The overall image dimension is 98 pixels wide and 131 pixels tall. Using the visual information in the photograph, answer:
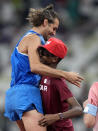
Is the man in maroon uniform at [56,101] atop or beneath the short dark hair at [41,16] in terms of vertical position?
beneath

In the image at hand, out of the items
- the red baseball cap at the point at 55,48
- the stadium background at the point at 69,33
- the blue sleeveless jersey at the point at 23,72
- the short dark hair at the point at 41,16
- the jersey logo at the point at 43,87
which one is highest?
the short dark hair at the point at 41,16

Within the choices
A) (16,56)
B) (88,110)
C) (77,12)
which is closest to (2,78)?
(77,12)

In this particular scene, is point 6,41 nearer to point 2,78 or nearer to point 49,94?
point 2,78

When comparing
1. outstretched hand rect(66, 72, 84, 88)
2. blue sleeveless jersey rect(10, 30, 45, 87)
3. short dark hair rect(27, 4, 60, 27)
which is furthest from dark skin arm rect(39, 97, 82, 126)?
short dark hair rect(27, 4, 60, 27)

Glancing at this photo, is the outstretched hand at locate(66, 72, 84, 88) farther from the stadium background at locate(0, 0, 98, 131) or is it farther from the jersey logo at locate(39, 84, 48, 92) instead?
the stadium background at locate(0, 0, 98, 131)

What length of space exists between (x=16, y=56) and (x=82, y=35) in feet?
15.5

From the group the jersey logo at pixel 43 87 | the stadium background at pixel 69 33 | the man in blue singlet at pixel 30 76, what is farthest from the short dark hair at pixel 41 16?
the stadium background at pixel 69 33

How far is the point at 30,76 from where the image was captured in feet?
14.4

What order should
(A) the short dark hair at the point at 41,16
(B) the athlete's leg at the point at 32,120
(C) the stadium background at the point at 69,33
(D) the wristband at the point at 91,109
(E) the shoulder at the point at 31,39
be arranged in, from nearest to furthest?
1. (D) the wristband at the point at 91,109
2. (B) the athlete's leg at the point at 32,120
3. (E) the shoulder at the point at 31,39
4. (A) the short dark hair at the point at 41,16
5. (C) the stadium background at the point at 69,33

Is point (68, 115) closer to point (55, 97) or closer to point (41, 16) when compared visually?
point (55, 97)

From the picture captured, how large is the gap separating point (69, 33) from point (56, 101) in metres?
4.84

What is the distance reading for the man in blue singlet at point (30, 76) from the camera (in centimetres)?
421

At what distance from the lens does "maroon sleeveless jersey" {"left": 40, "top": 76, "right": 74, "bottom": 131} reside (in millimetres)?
4195

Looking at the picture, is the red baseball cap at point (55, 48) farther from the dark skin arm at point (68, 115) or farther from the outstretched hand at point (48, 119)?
the outstretched hand at point (48, 119)
